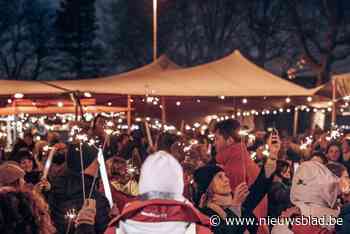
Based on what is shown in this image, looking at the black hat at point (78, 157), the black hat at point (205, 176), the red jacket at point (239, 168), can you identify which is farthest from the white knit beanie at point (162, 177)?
the black hat at point (78, 157)

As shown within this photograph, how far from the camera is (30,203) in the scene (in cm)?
430

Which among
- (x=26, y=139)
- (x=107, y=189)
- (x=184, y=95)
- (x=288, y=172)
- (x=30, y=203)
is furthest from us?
(x=184, y=95)

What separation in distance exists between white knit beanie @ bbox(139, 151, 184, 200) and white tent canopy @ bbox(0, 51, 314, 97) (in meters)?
10.4

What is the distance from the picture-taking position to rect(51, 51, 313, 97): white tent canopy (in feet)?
48.1

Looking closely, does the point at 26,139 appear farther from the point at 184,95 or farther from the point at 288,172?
the point at 288,172

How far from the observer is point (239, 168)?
18.6 feet

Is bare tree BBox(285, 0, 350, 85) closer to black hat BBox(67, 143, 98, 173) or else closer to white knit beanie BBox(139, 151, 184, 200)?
black hat BBox(67, 143, 98, 173)

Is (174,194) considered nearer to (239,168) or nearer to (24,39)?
(239,168)

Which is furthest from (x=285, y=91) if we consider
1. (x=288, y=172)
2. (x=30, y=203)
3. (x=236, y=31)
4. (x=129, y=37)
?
(x=129, y=37)

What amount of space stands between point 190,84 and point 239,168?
989cm

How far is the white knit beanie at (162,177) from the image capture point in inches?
148

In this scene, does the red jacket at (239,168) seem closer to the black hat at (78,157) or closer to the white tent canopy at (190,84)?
the black hat at (78,157)

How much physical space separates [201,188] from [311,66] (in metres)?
29.0

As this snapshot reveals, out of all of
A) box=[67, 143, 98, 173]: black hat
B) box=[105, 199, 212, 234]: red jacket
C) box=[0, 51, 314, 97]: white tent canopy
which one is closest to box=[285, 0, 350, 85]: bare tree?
box=[0, 51, 314, 97]: white tent canopy
